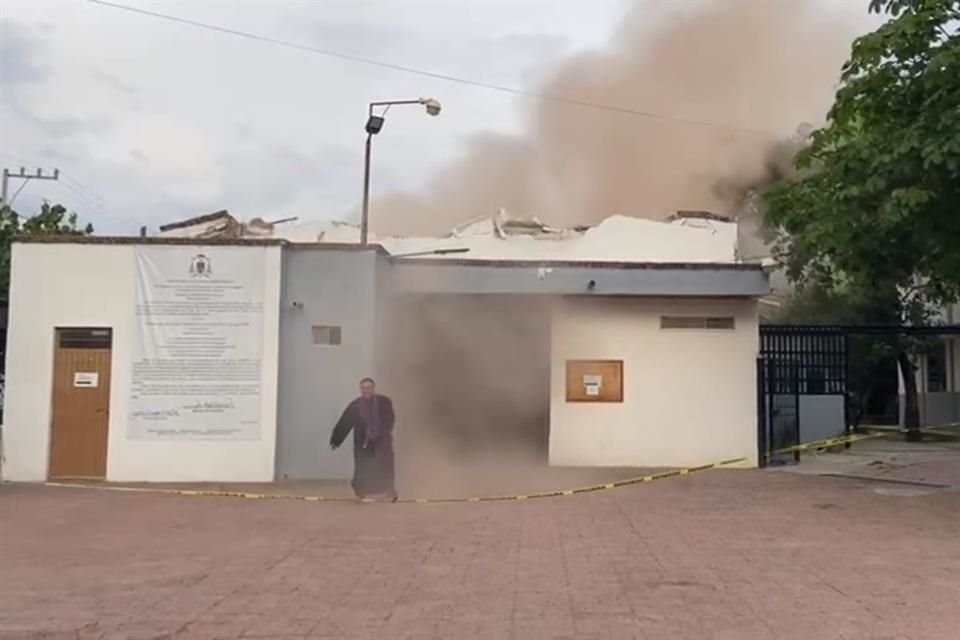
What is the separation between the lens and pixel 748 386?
15.9 m

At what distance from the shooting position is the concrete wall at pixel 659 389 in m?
15.9

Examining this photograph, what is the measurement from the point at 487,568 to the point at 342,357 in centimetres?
695

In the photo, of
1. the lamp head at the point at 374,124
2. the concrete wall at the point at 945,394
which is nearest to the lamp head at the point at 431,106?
the lamp head at the point at 374,124

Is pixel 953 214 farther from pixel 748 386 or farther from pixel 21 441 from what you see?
pixel 21 441

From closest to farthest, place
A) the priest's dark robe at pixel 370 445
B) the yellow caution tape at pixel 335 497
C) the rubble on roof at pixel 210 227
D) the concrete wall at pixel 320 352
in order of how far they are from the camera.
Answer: the priest's dark robe at pixel 370 445, the yellow caution tape at pixel 335 497, the concrete wall at pixel 320 352, the rubble on roof at pixel 210 227

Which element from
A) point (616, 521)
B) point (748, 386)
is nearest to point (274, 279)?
point (616, 521)

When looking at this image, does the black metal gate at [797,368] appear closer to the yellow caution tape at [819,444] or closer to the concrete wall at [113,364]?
the yellow caution tape at [819,444]

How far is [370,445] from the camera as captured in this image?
12.1 metres

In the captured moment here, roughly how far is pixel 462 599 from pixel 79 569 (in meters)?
3.24

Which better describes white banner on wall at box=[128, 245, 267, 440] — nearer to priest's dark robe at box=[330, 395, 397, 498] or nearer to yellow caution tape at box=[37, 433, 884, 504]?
yellow caution tape at box=[37, 433, 884, 504]

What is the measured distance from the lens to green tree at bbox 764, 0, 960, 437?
10.2m

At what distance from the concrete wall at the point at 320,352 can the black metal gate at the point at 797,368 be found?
702cm

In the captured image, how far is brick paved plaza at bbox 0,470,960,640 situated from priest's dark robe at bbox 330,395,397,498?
567 mm

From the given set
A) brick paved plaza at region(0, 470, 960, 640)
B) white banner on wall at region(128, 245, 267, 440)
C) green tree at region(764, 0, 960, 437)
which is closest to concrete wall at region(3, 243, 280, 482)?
white banner on wall at region(128, 245, 267, 440)
